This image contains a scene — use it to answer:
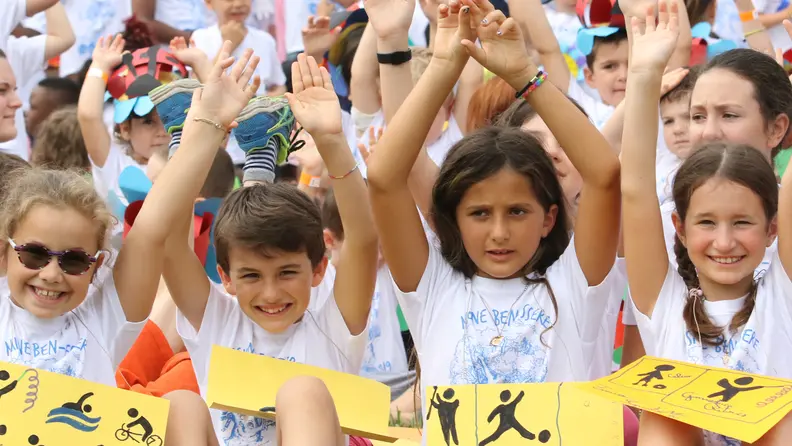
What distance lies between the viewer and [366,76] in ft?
19.5

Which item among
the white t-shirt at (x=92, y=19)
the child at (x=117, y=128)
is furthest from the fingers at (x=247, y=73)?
the white t-shirt at (x=92, y=19)

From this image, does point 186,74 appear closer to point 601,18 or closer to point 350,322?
point 601,18

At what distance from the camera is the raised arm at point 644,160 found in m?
3.17

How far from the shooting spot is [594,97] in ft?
19.7

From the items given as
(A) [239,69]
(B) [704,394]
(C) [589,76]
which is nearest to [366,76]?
(C) [589,76]

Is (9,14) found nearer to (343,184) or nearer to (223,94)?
(223,94)

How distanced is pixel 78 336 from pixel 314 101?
38.3 inches

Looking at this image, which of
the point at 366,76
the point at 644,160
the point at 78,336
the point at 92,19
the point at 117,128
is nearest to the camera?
the point at 644,160

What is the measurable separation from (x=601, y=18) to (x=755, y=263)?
2.70m

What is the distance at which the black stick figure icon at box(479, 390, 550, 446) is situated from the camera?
307 cm

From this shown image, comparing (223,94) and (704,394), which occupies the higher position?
(223,94)

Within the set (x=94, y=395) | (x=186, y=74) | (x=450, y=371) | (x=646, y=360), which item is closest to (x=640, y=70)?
(x=646, y=360)

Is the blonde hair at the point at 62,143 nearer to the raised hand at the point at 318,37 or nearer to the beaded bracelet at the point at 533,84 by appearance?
the raised hand at the point at 318,37

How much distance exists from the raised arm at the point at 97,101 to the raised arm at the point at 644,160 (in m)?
3.36
